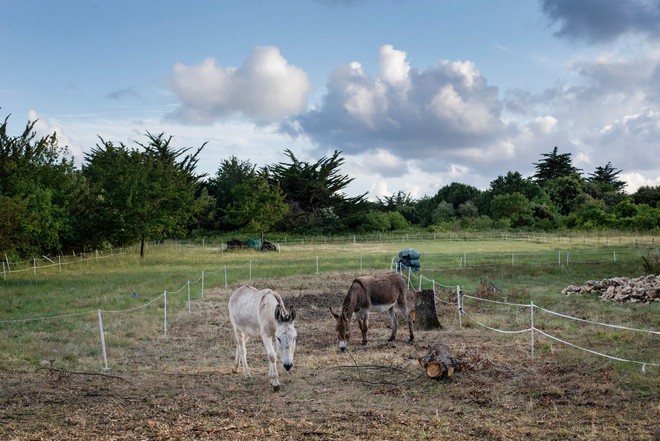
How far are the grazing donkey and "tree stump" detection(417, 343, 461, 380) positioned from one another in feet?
10.7

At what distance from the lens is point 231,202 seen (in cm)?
7719

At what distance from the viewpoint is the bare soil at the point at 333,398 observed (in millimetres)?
8039

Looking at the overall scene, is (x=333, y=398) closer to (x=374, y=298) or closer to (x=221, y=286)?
(x=374, y=298)

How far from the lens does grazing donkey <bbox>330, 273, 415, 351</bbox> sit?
47.4 feet

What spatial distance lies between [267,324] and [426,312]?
6.90m

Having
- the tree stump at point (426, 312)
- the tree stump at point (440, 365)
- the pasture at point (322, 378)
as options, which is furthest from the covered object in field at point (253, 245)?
the tree stump at point (440, 365)

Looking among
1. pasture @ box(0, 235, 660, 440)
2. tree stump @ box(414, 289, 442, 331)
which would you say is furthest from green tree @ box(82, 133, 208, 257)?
tree stump @ box(414, 289, 442, 331)

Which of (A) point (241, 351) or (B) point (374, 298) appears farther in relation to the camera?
(B) point (374, 298)

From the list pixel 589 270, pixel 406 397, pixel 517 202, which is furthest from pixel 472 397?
pixel 517 202

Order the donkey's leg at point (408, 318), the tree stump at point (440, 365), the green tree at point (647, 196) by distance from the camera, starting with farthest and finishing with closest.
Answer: the green tree at point (647, 196), the donkey's leg at point (408, 318), the tree stump at point (440, 365)

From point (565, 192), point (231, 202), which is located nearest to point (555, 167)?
point (565, 192)

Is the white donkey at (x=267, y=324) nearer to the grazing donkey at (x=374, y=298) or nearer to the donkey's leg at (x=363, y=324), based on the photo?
the grazing donkey at (x=374, y=298)

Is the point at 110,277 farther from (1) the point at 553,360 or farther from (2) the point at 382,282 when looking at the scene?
(1) the point at 553,360

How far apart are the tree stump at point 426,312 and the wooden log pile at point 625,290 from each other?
8.65 meters
